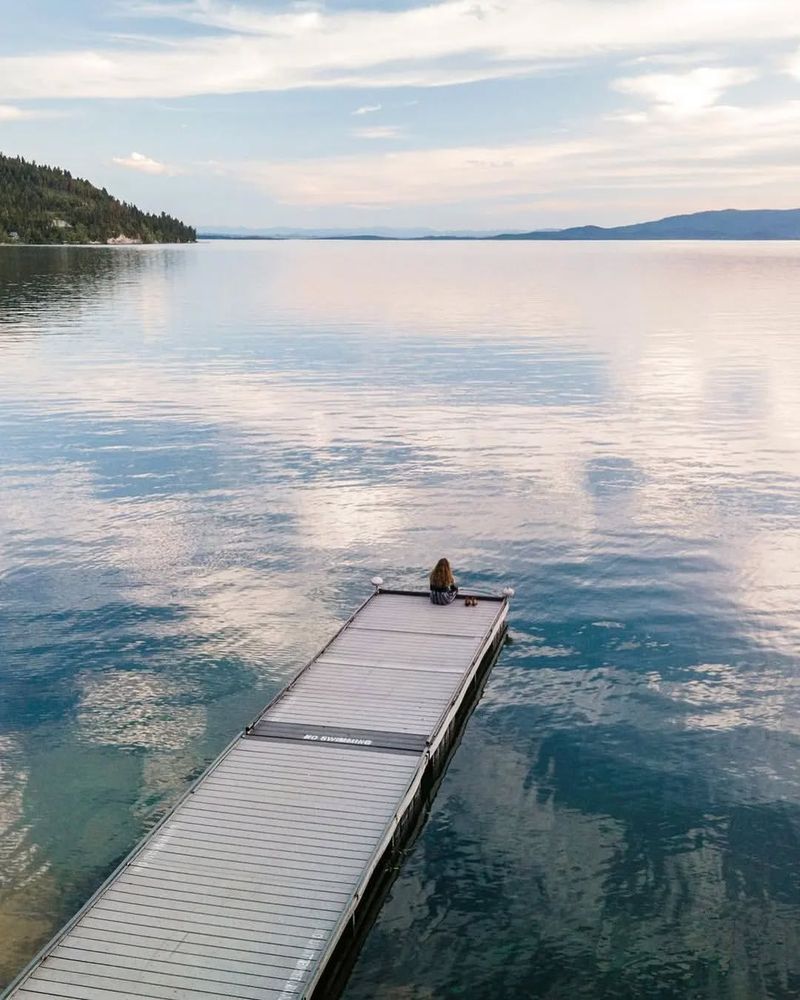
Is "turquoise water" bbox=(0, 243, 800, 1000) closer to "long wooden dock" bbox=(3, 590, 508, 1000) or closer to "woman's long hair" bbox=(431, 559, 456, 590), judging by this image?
"long wooden dock" bbox=(3, 590, 508, 1000)

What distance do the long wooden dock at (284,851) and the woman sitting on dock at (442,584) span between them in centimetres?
433

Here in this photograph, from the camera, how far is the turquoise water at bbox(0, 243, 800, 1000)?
66.8ft

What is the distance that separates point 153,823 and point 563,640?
628 inches

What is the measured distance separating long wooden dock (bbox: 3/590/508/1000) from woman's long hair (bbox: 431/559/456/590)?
14.5ft

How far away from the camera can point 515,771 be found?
1020 inches

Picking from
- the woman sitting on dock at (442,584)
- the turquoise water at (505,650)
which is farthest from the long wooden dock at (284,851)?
the woman sitting on dock at (442,584)

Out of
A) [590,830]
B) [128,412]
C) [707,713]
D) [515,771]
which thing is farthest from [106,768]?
[128,412]

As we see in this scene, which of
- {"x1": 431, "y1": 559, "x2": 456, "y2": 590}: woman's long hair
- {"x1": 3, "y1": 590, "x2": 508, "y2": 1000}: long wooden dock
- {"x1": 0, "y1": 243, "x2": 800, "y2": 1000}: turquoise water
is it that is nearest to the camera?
{"x1": 3, "y1": 590, "x2": 508, "y2": 1000}: long wooden dock

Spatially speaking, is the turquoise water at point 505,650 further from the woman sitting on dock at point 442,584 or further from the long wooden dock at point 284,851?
the woman sitting on dock at point 442,584

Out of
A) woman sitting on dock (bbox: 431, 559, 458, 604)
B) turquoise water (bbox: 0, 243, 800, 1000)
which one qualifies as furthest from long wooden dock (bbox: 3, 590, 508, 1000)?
woman sitting on dock (bbox: 431, 559, 458, 604)

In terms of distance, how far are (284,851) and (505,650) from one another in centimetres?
1454

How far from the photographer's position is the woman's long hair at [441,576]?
35.3 metres

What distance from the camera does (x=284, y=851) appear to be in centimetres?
2073

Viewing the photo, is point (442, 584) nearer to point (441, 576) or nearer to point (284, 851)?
point (441, 576)
